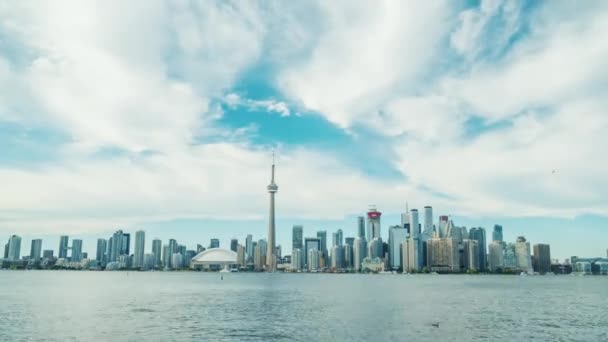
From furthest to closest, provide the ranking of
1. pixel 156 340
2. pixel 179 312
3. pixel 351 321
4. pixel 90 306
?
pixel 90 306 → pixel 179 312 → pixel 351 321 → pixel 156 340

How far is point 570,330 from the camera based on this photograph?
6900cm

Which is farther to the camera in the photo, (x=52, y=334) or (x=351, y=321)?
(x=351, y=321)

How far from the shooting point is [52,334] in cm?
6081

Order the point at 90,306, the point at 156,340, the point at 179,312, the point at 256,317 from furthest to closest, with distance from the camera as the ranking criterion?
the point at 90,306, the point at 179,312, the point at 256,317, the point at 156,340

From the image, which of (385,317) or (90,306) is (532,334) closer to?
(385,317)

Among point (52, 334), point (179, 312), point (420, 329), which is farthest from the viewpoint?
point (179, 312)

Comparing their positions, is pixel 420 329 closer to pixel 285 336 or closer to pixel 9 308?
pixel 285 336

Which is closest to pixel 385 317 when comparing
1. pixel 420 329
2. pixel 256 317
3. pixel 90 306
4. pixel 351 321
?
pixel 351 321

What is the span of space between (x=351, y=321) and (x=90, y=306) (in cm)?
5166

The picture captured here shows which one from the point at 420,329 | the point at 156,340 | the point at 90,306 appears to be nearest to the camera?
the point at 156,340

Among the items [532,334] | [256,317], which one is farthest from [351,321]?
[532,334]

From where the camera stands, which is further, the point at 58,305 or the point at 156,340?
the point at 58,305

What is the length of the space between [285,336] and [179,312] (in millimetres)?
31040

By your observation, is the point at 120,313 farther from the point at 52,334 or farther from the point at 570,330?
the point at 570,330
